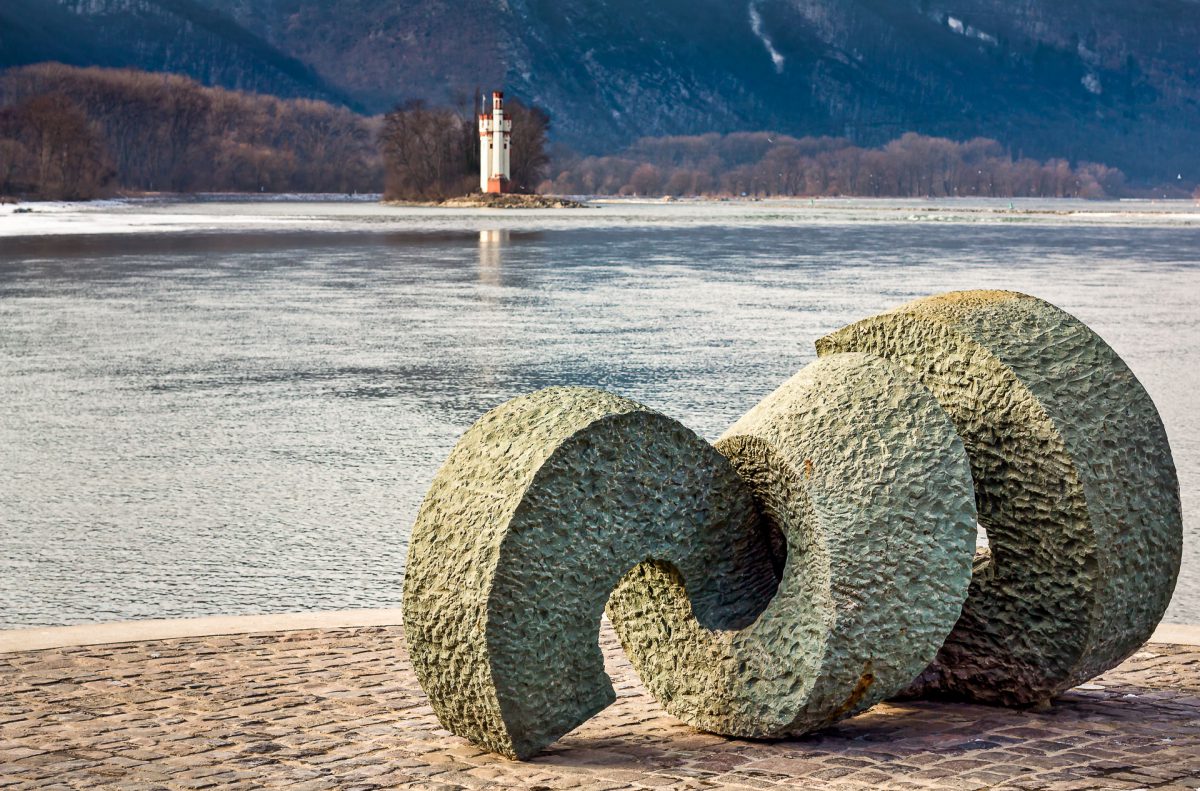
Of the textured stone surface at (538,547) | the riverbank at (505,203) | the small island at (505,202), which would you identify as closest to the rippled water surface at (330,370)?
the textured stone surface at (538,547)

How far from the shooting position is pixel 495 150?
434ft

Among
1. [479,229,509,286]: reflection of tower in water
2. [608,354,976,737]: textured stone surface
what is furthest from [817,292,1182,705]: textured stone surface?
[479,229,509,286]: reflection of tower in water

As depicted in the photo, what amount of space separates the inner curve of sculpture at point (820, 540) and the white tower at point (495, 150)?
127m

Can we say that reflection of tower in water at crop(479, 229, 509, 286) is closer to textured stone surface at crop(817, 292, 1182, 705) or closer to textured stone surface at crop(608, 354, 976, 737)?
textured stone surface at crop(817, 292, 1182, 705)

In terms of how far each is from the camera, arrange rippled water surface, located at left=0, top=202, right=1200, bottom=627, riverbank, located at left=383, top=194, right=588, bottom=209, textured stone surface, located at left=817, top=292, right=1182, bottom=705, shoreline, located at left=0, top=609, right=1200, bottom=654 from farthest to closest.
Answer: riverbank, located at left=383, top=194, right=588, bottom=209 < rippled water surface, located at left=0, top=202, right=1200, bottom=627 < shoreline, located at left=0, top=609, right=1200, bottom=654 < textured stone surface, located at left=817, top=292, right=1182, bottom=705

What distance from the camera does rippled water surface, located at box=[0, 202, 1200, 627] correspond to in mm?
8180

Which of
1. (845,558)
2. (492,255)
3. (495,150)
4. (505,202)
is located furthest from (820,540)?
(495,150)

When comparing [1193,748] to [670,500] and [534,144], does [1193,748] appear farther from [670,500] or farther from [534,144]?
[534,144]

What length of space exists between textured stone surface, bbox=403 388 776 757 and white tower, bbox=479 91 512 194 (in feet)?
416

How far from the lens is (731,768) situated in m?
4.78

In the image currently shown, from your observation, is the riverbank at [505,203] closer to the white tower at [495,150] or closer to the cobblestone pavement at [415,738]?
the white tower at [495,150]

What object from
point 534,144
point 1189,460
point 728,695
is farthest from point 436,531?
point 534,144

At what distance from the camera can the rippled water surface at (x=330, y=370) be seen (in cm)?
818

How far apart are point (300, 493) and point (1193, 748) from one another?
6.08 metres
